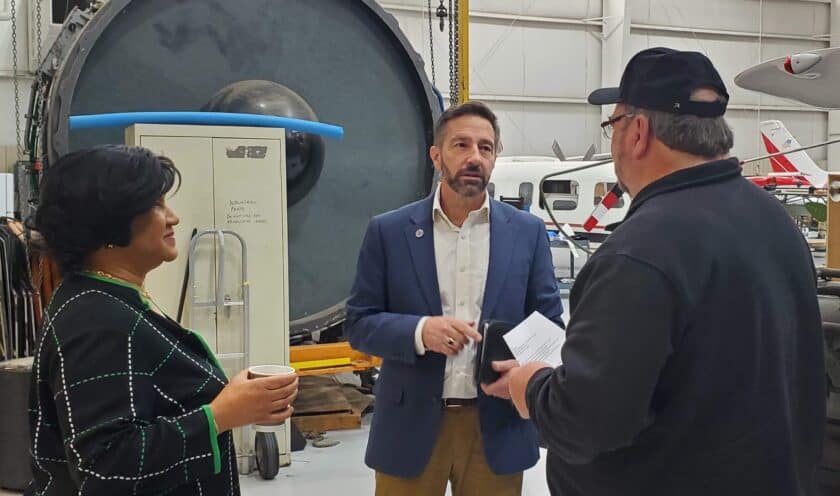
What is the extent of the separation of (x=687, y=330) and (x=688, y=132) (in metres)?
0.38

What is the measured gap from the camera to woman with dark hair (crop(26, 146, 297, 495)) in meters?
1.52

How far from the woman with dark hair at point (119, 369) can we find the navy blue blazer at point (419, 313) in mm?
714

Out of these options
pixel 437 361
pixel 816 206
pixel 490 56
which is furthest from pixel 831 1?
pixel 437 361

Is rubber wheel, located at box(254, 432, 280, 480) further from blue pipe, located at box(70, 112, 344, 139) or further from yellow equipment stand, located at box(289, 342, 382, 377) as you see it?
blue pipe, located at box(70, 112, 344, 139)

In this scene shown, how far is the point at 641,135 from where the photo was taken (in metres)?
1.64

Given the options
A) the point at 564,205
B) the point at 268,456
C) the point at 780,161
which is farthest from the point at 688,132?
the point at 780,161

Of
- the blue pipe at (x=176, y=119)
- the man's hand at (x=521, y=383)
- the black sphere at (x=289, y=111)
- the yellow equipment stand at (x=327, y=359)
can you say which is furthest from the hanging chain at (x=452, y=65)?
the man's hand at (x=521, y=383)

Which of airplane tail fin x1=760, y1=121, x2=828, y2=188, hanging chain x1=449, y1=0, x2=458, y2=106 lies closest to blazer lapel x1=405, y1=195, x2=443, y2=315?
hanging chain x1=449, y1=0, x2=458, y2=106

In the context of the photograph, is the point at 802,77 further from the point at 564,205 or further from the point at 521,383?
the point at 564,205

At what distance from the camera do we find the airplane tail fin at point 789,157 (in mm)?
17656

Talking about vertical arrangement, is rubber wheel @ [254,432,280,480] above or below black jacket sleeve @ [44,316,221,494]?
below

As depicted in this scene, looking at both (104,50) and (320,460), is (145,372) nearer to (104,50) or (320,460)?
(320,460)

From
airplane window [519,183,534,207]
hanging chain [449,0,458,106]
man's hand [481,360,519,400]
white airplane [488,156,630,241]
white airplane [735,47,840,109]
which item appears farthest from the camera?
airplane window [519,183,534,207]

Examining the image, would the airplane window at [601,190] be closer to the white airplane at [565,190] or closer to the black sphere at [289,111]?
the white airplane at [565,190]
